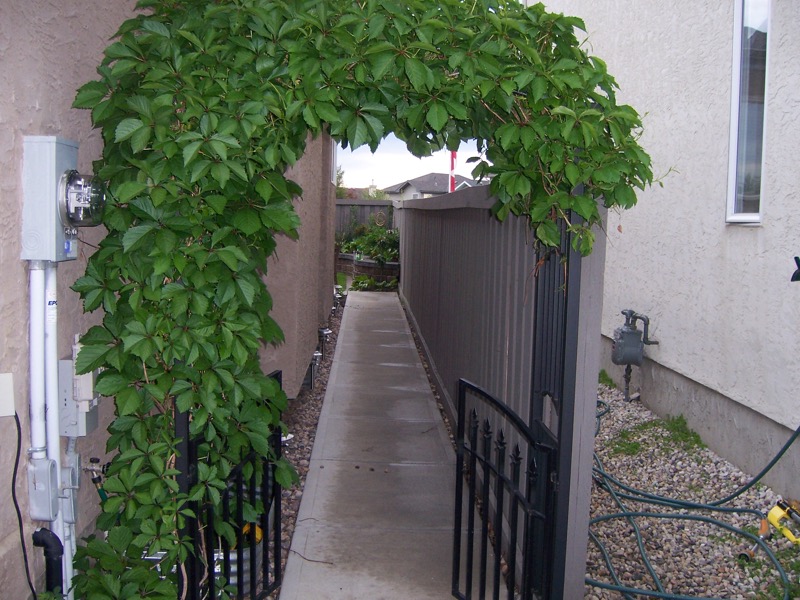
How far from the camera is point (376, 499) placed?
5082mm

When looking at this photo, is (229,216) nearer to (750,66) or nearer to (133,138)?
(133,138)

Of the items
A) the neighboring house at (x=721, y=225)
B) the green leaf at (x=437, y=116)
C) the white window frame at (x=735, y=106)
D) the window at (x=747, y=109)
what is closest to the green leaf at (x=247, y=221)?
the green leaf at (x=437, y=116)

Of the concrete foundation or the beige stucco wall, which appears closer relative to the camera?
the concrete foundation

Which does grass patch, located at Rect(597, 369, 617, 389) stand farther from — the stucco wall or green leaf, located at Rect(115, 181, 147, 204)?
green leaf, located at Rect(115, 181, 147, 204)

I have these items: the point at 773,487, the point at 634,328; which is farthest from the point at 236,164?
the point at 634,328

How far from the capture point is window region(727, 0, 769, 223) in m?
5.41

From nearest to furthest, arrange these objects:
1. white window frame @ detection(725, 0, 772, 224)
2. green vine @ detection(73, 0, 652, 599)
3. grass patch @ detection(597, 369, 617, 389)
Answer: green vine @ detection(73, 0, 652, 599), white window frame @ detection(725, 0, 772, 224), grass patch @ detection(597, 369, 617, 389)

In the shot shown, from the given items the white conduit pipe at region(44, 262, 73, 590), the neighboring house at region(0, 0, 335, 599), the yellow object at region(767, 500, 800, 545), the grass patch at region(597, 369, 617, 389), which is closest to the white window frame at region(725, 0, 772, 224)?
the yellow object at region(767, 500, 800, 545)

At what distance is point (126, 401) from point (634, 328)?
5268 millimetres

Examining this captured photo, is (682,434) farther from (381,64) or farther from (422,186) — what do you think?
(422,186)

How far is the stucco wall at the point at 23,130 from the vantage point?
8.31ft

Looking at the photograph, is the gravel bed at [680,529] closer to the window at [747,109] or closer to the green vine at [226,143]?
the window at [747,109]

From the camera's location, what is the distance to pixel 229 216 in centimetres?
287

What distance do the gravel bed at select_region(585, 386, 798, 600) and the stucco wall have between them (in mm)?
2642
